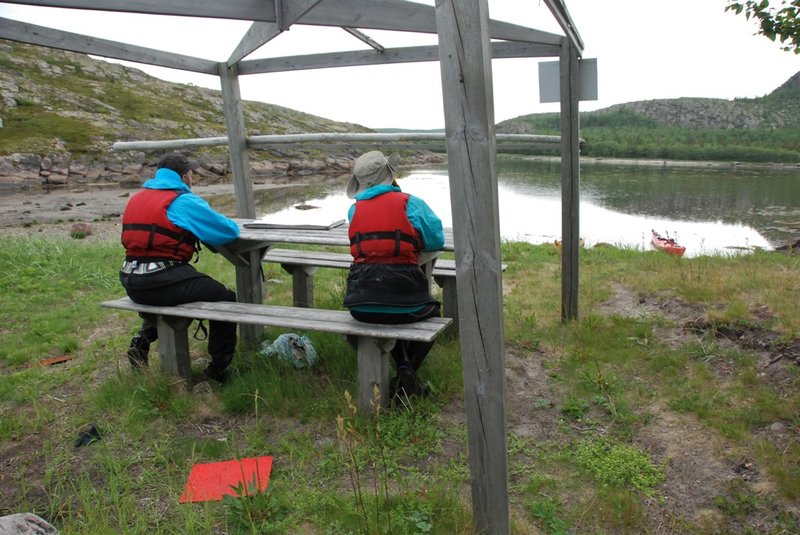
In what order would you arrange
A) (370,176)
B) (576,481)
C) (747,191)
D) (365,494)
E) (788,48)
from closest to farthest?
1. (365,494)
2. (576,481)
3. (370,176)
4. (788,48)
5. (747,191)

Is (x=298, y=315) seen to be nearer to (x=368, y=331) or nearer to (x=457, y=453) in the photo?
(x=368, y=331)

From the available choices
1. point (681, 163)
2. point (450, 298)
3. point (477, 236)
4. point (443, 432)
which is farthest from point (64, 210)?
point (681, 163)

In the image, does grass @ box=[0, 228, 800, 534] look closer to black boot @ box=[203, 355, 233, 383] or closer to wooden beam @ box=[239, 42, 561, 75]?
black boot @ box=[203, 355, 233, 383]

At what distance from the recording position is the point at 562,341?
4.88 metres

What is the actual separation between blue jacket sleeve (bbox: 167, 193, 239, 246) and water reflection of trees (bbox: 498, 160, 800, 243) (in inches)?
638

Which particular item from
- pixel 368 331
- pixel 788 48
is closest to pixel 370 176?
pixel 368 331

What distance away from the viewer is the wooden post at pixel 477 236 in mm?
2035

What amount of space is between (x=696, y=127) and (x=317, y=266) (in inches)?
4480

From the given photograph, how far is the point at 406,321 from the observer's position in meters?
3.60

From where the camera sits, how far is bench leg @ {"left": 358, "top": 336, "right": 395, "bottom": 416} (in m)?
3.52

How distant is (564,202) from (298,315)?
2.57 m

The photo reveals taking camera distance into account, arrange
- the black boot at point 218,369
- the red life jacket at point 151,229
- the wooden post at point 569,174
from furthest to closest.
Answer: the wooden post at point 569,174 → the black boot at point 218,369 → the red life jacket at point 151,229

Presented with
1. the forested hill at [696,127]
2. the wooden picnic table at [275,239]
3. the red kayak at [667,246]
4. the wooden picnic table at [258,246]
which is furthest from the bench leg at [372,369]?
the forested hill at [696,127]

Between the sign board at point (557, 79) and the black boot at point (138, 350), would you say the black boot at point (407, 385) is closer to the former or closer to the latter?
the black boot at point (138, 350)
